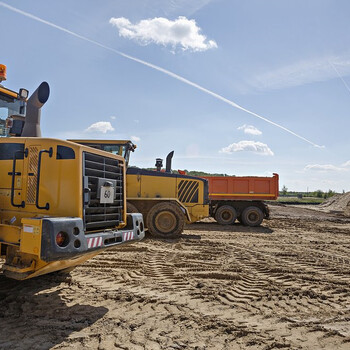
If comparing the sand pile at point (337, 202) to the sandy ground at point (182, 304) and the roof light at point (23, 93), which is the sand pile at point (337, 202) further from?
the roof light at point (23, 93)

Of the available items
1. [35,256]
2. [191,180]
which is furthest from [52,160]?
[191,180]

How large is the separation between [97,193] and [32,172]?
33.7 inches

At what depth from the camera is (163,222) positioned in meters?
9.21

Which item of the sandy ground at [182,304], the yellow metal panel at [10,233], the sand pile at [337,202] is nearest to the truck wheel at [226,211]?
the sandy ground at [182,304]

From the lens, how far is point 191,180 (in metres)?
10.4

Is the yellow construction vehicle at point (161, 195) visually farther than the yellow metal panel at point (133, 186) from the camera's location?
No

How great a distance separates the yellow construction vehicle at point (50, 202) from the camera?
345cm

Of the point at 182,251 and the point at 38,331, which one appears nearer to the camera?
the point at 38,331

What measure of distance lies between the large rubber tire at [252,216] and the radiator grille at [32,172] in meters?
10.9

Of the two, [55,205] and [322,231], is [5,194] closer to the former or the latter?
[55,205]

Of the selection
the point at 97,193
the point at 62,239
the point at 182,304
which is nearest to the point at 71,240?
the point at 62,239

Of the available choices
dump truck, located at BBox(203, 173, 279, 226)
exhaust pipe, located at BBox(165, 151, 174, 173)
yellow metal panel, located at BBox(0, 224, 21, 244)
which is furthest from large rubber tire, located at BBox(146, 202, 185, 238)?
yellow metal panel, located at BBox(0, 224, 21, 244)

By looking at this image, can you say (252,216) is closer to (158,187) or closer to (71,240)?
(158,187)

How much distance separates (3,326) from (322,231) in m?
12.0
